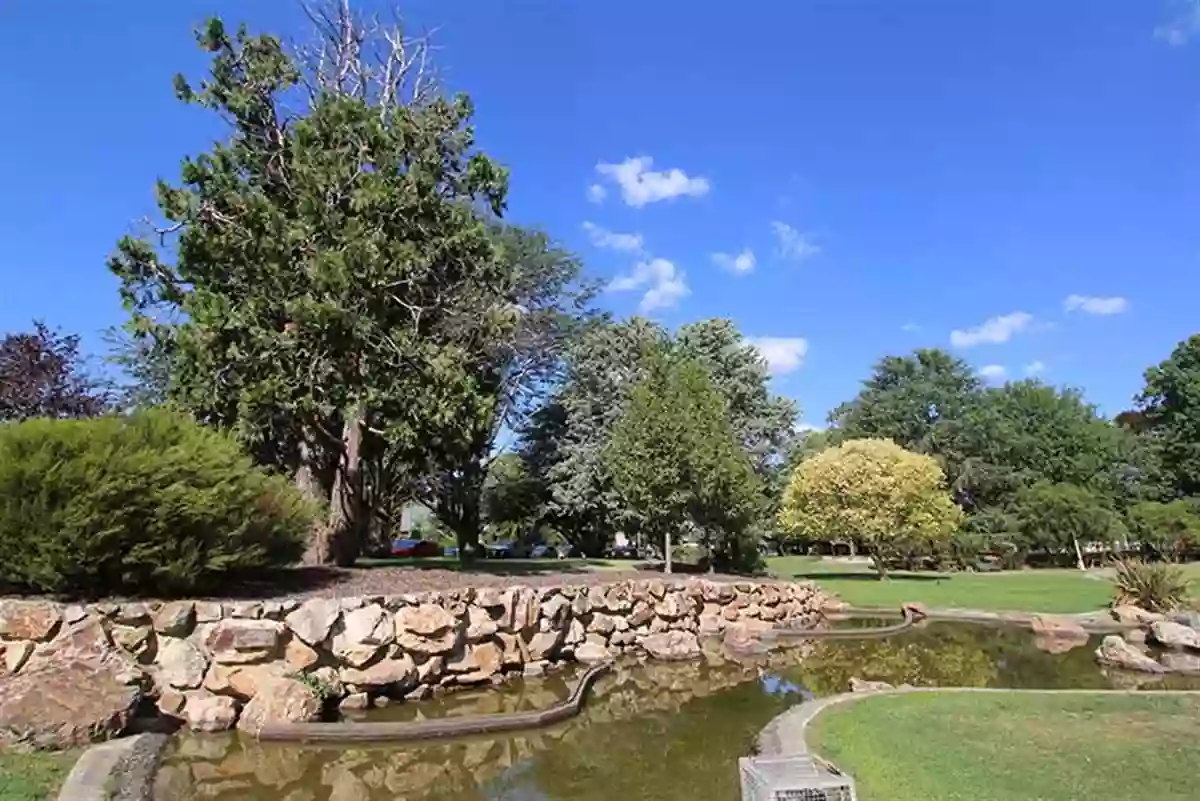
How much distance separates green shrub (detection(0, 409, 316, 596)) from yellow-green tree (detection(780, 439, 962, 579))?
62.1 ft

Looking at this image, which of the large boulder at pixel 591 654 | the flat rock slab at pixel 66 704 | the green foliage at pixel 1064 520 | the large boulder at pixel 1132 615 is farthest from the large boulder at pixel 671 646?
the green foliage at pixel 1064 520

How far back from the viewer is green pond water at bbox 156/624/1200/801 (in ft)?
21.0

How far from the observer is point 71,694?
682cm

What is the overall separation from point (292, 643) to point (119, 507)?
2.25m

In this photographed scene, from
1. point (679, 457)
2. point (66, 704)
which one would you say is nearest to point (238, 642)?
point (66, 704)

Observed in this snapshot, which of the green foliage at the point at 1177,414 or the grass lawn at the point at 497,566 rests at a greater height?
the green foliage at the point at 1177,414

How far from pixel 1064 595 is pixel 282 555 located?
55.8 feet

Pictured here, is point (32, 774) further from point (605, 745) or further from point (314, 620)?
point (605, 745)

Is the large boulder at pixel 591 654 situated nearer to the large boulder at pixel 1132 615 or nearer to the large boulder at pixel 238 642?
the large boulder at pixel 238 642

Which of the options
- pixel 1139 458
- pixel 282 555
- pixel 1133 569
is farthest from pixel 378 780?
pixel 1139 458

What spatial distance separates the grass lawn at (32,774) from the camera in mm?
4891

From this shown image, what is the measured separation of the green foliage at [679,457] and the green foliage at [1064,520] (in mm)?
17762

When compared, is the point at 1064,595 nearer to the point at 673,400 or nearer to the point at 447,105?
the point at 673,400

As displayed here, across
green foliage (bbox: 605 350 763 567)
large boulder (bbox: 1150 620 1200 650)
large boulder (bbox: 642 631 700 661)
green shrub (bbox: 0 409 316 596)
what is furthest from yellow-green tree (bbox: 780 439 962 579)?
green shrub (bbox: 0 409 316 596)
